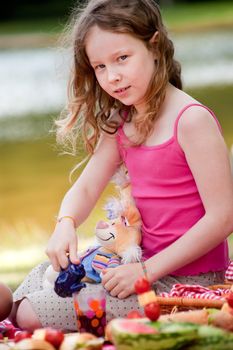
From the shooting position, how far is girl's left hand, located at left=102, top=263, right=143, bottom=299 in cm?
360

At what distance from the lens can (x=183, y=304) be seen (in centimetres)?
331

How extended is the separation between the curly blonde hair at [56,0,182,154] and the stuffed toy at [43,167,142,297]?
0.22 metres

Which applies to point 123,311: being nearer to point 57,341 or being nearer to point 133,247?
point 133,247

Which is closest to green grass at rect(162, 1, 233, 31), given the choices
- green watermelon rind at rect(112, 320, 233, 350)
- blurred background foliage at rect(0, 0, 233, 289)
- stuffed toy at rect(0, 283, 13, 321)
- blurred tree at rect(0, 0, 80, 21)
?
blurred background foliage at rect(0, 0, 233, 289)

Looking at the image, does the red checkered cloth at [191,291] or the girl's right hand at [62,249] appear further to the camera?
the girl's right hand at [62,249]

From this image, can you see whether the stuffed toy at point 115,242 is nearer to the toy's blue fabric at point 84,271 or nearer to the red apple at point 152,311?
the toy's blue fabric at point 84,271

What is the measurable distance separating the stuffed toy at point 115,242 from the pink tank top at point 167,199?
0.04m

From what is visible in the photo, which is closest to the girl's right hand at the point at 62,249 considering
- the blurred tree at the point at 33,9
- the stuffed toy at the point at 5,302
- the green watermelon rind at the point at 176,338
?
the stuffed toy at the point at 5,302

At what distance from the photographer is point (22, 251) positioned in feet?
18.0

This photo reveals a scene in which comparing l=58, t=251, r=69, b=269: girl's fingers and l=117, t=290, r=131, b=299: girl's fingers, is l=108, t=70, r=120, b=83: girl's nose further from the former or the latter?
l=117, t=290, r=131, b=299: girl's fingers

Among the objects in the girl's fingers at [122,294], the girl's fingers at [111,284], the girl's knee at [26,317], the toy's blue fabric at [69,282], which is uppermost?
the toy's blue fabric at [69,282]

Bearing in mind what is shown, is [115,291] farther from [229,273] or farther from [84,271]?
[229,273]

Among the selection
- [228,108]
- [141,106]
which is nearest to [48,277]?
[141,106]

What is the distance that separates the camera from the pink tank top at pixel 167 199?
3.71 meters
